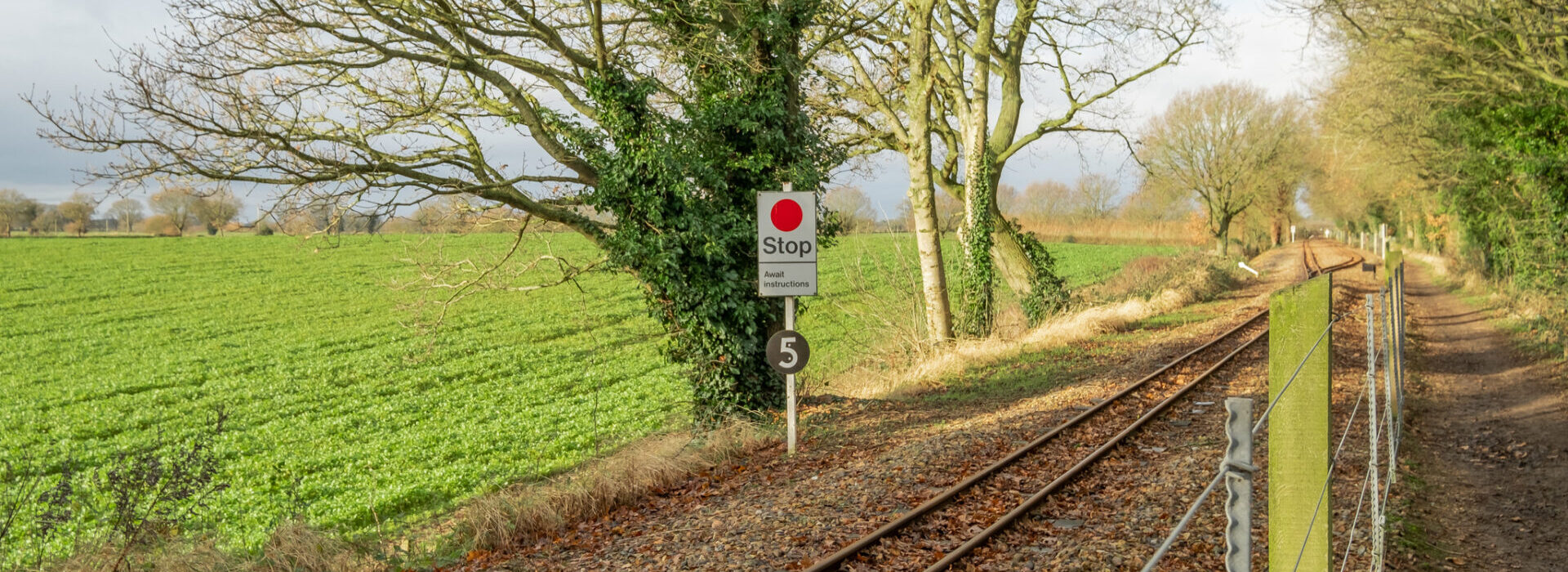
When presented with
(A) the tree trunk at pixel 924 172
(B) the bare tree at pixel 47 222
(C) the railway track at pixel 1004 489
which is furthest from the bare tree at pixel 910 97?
(B) the bare tree at pixel 47 222

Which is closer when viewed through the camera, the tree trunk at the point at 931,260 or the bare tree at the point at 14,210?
the tree trunk at the point at 931,260

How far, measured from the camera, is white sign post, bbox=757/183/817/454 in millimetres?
9734

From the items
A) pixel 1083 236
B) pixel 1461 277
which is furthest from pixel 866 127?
pixel 1083 236

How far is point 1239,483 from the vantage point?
2.16m

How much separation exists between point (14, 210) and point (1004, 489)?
3266 inches

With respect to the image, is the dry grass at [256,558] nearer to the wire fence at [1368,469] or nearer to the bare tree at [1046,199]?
the wire fence at [1368,469]

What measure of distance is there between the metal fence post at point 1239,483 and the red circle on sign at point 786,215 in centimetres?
769

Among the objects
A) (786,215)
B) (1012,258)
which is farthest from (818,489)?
(1012,258)

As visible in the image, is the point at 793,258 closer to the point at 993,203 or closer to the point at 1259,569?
the point at 1259,569

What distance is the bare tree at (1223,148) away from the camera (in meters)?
46.0

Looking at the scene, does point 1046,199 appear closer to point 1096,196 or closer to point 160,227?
point 1096,196

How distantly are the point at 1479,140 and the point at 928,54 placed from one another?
1283 centimetres

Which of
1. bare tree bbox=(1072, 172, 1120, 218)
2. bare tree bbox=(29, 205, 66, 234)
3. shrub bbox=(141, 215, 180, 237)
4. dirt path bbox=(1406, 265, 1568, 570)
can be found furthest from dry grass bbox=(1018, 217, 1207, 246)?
bare tree bbox=(29, 205, 66, 234)

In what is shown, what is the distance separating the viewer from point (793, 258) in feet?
32.4
